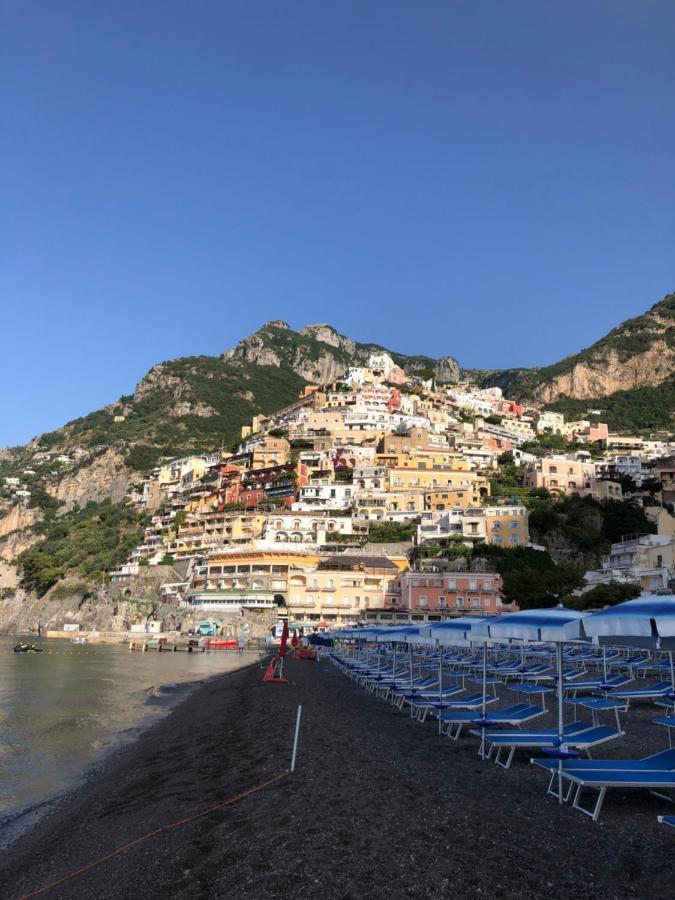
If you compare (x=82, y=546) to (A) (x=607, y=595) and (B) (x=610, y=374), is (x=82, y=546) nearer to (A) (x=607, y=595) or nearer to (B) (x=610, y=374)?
(A) (x=607, y=595)

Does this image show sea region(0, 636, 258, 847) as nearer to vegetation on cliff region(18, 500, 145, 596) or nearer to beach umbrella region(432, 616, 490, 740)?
beach umbrella region(432, 616, 490, 740)

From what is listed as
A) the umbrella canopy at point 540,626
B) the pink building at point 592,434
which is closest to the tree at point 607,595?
the umbrella canopy at point 540,626

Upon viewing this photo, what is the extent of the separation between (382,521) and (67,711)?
178 feet

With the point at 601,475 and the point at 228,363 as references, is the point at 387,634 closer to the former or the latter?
the point at 601,475

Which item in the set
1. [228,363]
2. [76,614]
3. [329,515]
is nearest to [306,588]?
[329,515]

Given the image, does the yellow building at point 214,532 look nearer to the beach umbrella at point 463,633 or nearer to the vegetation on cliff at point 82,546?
the vegetation on cliff at point 82,546

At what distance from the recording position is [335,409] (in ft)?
353

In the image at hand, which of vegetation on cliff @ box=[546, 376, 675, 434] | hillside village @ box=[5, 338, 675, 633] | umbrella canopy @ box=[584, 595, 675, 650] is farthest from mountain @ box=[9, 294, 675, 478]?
umbrella canopy @ box=[584, 595, 675, 650]

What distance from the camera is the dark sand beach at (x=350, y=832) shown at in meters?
5.41

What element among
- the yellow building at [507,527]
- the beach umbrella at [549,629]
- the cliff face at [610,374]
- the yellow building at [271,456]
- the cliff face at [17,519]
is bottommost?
the beach umbrella at [549,629]

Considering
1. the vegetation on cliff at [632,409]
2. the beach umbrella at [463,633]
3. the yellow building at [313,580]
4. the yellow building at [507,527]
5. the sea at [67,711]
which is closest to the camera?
the beach umbrella at [463,633]

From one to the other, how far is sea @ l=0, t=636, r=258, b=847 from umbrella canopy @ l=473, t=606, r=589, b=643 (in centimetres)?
762

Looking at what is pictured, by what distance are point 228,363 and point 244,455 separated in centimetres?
8598

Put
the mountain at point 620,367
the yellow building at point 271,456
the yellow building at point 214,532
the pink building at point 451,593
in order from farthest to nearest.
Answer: the mountain at point 620,367, the yellow building at point 271,456, the yellow building at point 214,532, the pink building at point 451,593
